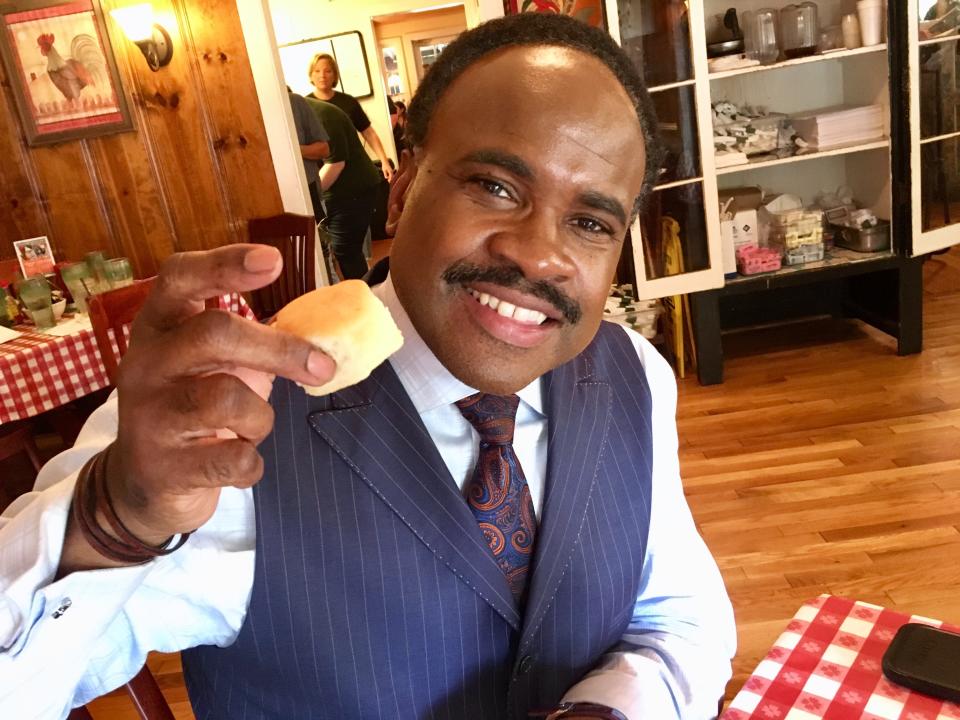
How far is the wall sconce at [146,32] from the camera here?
3.85m

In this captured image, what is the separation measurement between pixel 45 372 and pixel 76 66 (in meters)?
2.24

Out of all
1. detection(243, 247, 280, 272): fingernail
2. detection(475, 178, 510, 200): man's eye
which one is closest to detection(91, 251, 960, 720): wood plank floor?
detection(475, 178, 510, 200): man's eye

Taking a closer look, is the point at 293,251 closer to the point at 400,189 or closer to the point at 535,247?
the point at 400,189

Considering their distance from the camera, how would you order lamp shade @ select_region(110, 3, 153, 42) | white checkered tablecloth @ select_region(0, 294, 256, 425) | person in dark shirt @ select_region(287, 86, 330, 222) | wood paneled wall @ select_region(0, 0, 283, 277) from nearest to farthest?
white checkered tablecloth @ select_region(0, 294, 256, 425)
lamp shade @ select_region(110, 3, 153, 42)
wood paneled wall @ select_region(0, 0, 283, 277)
person in dark shirt @ select_region(287, 86, 330, 222)

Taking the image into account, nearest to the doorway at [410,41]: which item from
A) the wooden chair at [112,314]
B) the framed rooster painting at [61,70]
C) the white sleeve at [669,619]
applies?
the framed rooster painting at [61,70]

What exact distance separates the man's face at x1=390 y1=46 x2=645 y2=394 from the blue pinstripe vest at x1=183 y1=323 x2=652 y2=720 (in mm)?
145

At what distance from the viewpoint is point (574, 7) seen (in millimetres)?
3549

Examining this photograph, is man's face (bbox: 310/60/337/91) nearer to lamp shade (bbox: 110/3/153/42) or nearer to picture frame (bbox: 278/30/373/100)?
lamp shade (bbox: 110/3/153/42)

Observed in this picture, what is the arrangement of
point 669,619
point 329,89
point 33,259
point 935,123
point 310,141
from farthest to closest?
point 329,89, point 310,141, point 33,259, point 935,123, point 669,619

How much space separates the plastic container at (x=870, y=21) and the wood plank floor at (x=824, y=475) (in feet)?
4.85

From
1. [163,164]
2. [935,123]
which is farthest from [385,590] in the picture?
[163,164]

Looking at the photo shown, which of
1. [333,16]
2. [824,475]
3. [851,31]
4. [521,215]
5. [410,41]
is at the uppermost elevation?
[333,16]

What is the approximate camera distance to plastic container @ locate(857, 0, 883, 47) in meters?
3.24

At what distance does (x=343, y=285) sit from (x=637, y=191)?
500 millimetres
